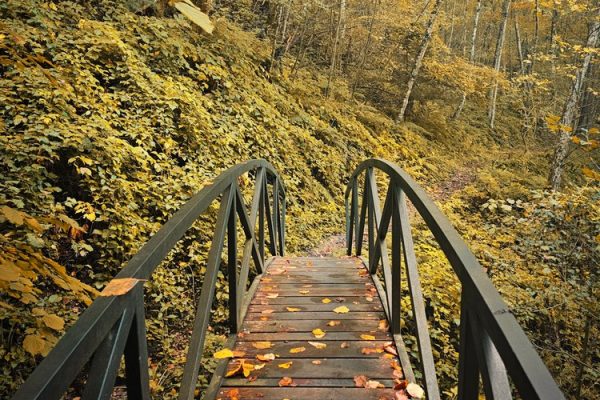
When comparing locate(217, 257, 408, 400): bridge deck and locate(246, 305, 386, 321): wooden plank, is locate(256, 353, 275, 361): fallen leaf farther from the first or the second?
locate(246, 305, 386, 321): wooden plank

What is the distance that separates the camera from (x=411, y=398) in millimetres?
2350

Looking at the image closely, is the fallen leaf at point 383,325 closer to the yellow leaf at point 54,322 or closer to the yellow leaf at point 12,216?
the yellow leaf at point 54,322

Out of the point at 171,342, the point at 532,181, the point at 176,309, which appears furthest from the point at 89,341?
the point at 532,181

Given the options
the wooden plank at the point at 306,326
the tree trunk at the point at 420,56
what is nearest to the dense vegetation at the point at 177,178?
the tree trunk at the point at 420,56

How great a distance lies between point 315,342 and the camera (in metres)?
3.02

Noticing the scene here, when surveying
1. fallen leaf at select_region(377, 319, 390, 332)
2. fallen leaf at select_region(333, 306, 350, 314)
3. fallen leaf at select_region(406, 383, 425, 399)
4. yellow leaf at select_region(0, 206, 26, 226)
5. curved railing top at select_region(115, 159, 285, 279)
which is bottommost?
fallen leaf at select_region(333, 306, 350, 314)

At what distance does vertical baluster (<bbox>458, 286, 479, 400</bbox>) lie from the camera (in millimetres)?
1542

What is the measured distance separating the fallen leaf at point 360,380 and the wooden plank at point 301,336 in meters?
0.47

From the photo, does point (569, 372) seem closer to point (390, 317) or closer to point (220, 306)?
point (390, 317)

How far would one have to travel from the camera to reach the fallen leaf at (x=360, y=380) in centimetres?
250

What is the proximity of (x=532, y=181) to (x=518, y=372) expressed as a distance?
14.6 metres

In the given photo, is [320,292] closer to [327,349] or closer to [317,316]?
[317,316]

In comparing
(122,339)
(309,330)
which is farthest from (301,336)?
(122,339)

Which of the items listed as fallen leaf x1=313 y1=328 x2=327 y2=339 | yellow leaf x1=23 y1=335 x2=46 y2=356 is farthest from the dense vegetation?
fallen leaf x1=313 y1=328 x2=327 y2=339
